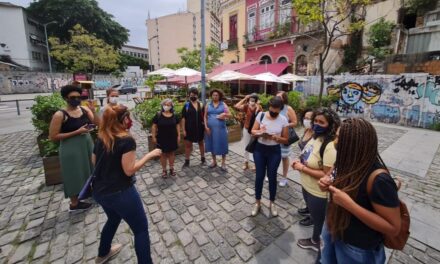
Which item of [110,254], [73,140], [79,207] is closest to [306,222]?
[110,254]

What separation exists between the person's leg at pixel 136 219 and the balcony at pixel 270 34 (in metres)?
16.8

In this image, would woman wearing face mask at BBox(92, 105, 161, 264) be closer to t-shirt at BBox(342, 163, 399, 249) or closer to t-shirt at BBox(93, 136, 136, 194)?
t-shirt at BBox(93, 136, 136, 194)

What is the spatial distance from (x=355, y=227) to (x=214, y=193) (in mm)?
2943

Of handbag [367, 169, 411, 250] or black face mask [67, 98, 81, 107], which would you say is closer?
handbag [367, 169, 411, 250]

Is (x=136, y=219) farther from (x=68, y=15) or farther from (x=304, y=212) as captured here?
(x=68, y=15)

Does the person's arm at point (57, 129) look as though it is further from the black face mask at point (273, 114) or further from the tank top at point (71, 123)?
the black face mask at point (273, 114)

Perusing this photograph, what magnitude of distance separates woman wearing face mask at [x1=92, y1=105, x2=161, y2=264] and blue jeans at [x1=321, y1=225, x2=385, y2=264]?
1685mm

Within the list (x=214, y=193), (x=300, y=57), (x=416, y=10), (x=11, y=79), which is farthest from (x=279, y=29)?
(x=11, y=79)

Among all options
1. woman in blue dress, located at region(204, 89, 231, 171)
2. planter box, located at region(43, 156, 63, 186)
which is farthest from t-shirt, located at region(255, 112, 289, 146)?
planter box, located at region(43, 156, 63, 186)

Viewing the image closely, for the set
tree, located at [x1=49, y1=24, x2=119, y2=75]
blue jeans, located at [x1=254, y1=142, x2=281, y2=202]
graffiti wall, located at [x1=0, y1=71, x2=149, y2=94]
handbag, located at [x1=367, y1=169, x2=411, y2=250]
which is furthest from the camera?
graffiti wall, located at [x1=0, y1=71, x2=149, y2=94]

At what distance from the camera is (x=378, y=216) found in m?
1.36

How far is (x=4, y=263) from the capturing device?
2.62m

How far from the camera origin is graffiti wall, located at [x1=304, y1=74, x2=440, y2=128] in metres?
9.30

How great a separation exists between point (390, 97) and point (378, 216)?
1172 cm
